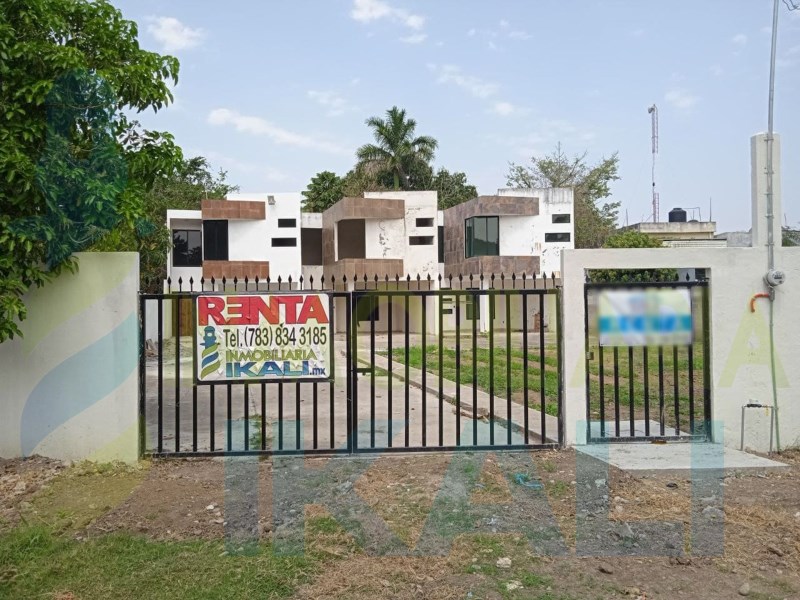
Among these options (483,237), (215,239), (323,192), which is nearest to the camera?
(215,239)

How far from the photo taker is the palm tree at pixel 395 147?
40125mm

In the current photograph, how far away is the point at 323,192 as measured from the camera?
41031mm

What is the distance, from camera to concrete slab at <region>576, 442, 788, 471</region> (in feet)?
21.5

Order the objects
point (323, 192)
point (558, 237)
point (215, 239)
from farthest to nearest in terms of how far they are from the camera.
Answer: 1. point (323, 192)
2. point (558, 237)
3. point (215, 239)

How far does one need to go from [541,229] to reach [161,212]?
1874cm

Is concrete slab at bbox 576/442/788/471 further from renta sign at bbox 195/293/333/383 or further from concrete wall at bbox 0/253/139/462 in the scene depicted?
concrete wall at bbox 0/253/139/462

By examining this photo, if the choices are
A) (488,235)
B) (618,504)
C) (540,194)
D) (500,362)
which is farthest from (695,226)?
(618,504)

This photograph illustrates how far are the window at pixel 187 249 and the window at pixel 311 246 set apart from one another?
5.24 m

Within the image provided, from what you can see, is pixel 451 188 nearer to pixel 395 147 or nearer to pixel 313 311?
pixel 395 147

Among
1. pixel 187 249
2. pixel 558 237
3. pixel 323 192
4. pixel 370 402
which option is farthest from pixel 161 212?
pixel 370 402

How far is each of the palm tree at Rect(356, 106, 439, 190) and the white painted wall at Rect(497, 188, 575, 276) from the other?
956 centimetres

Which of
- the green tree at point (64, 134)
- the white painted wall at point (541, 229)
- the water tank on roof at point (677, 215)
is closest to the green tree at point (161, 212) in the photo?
the green tree at point (64, 134)

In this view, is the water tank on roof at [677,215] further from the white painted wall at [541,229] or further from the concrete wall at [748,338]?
the concrete wall at [748,338]

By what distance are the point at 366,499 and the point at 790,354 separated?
16.2 feet
